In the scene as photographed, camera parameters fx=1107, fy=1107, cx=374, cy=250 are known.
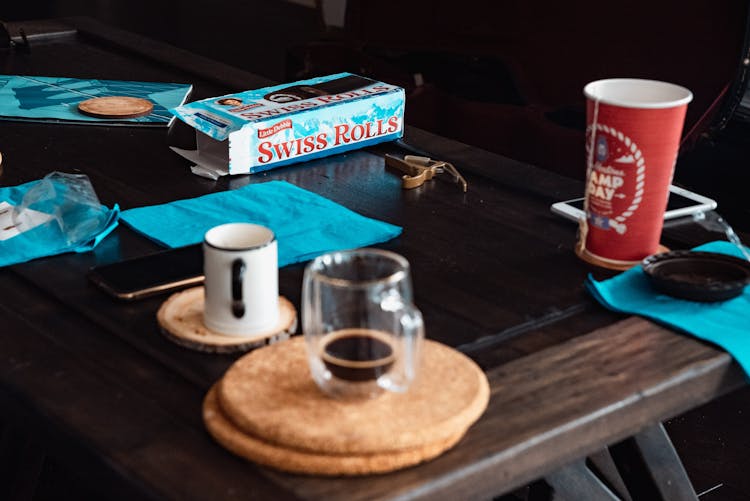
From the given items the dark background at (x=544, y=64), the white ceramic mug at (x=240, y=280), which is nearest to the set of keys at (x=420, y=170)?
the white ceramic mug at (x=240, y=280)

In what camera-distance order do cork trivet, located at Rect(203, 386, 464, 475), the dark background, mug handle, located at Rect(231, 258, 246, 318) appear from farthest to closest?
1. the dark background
2. mug handle, located at Rect(231, 258, 246, 318)
3. cork trivet, located at Rect(203, 386, 464, 475)

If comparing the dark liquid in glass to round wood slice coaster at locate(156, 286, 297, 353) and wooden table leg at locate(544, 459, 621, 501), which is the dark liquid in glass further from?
wooden table leg at locate(544, 459, 621, 501)

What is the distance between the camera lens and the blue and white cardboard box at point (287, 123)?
155 centimetres

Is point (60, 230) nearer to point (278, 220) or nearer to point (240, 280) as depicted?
point (278, 220)

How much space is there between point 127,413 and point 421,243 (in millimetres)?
516

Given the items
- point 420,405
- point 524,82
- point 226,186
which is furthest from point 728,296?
point 524,82

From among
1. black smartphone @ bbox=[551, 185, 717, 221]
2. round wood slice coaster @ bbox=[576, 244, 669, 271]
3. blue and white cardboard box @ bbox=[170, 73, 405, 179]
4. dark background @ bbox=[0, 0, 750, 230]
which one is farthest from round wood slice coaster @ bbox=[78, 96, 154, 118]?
dark background @ bbox=[0, 0, 750, 230]

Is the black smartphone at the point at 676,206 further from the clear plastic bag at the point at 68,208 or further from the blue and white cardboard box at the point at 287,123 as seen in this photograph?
the clear plastic bag at the point at 68,208

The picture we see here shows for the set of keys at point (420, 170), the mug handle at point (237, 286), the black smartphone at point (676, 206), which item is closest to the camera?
the mug handle at point (237, 286)

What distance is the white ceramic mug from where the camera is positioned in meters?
1.03

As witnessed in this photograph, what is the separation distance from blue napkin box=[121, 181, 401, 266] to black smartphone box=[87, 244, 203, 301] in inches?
2.7

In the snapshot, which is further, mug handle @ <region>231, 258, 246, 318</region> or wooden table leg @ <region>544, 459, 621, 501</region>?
wooden table leg @ <region>544, 459, 621, 501</region>

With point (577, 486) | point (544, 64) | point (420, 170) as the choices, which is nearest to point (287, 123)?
point (420, 170)

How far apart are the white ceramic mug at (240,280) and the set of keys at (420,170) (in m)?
0.49
